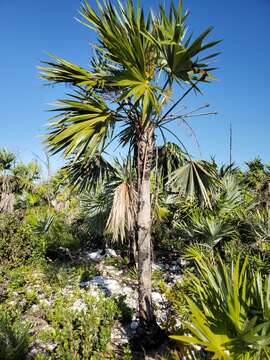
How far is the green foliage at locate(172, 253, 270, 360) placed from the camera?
73.4 inches

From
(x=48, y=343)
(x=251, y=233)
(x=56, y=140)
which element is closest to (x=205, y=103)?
(x=56, y=140)

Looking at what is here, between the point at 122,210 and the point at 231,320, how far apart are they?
261 cm

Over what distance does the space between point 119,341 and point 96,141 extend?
3211 mm

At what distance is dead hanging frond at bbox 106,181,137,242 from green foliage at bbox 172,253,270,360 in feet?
6.45

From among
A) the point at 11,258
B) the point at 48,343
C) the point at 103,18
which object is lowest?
the point at 48,343

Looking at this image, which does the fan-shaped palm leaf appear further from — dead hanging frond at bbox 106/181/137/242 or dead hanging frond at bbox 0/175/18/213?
dead hanging frond at bbox 0/175/18/213

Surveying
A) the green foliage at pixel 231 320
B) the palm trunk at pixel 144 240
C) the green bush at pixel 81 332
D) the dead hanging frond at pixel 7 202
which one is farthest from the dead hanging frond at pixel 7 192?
the green foliage at pixel 231 320

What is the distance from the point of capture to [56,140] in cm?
404

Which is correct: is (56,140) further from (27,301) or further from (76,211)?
(76,211)

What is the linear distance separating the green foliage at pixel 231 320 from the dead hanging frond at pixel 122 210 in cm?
196

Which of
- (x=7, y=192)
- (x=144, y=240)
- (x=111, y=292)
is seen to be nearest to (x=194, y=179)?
(x=144, y=240)

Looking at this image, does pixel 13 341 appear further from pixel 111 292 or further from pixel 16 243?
pixel 16 243

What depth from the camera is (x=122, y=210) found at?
449 centimetres

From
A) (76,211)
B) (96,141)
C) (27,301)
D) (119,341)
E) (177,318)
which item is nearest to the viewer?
(96,141)
